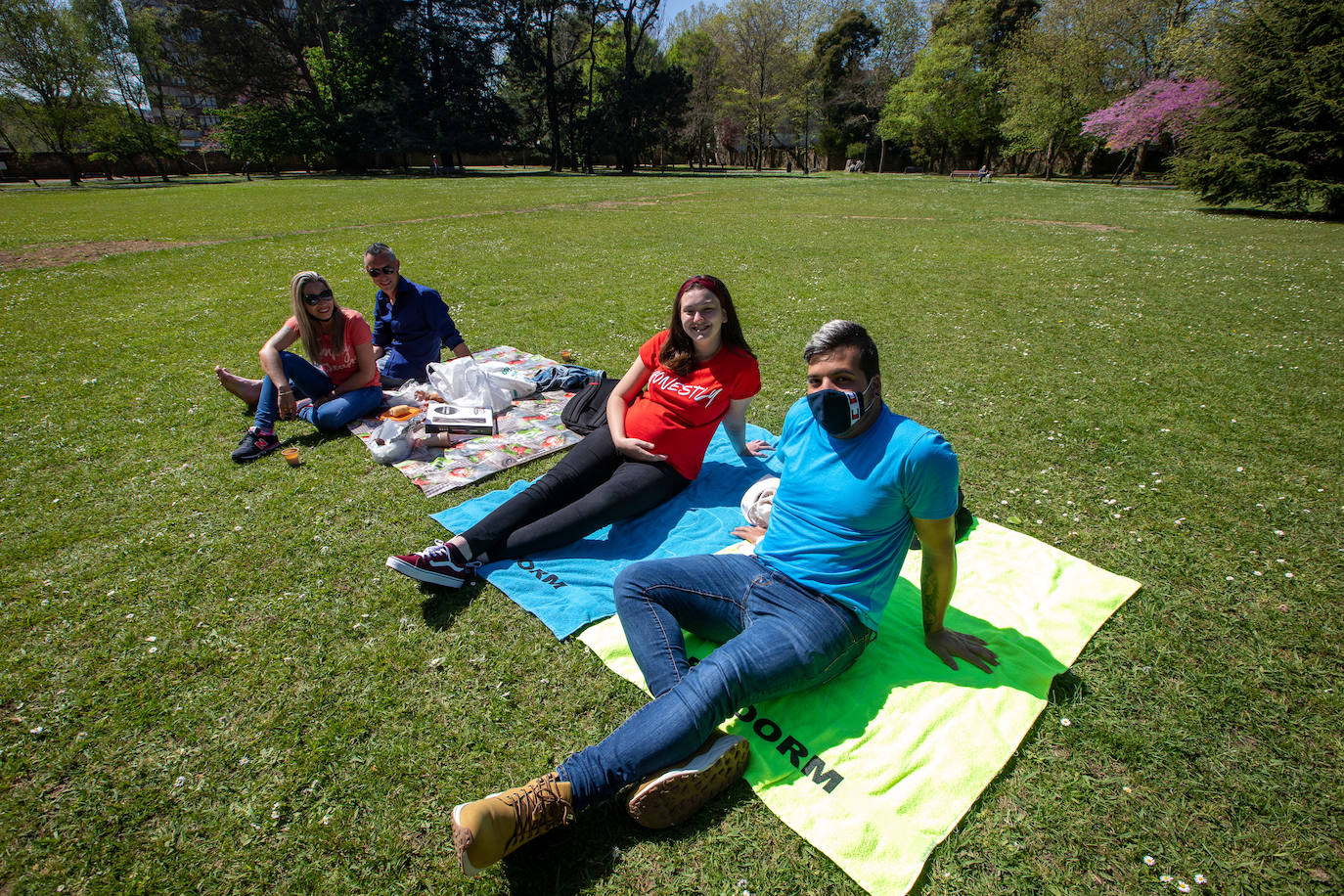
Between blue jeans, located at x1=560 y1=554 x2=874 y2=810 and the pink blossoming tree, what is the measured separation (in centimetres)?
3777

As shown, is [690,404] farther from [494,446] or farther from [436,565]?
[494,446]

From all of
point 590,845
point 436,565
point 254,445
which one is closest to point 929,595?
point 590,845

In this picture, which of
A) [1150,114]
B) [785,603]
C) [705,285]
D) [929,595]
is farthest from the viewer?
[1150,114]

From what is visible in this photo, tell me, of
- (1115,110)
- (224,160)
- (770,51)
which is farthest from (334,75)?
(1115,110)

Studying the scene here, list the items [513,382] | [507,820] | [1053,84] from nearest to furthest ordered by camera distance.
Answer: [507,820] → [513,382] → [1053,84]

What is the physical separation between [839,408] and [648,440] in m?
1.92

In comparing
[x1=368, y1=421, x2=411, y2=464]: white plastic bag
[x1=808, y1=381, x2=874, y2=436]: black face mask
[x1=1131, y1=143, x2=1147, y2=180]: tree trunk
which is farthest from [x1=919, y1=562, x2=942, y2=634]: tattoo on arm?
[x1=1131, y1=143, x2=1147, y2=180]: tree trunk

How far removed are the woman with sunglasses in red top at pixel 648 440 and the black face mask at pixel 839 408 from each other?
5.02ft

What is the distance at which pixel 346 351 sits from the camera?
610 cm

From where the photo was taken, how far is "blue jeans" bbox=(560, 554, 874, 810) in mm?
2465

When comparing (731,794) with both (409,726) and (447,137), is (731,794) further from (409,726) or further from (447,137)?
(447,137)

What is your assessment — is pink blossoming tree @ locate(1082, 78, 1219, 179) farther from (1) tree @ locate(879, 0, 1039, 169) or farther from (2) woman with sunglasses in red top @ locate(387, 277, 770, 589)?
(2) woman with sunglasses in red top @ locate(387, 277, 770, 589)

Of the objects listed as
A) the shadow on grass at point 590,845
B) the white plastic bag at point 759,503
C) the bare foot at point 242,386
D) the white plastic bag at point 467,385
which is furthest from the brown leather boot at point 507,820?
the bare foot at point 242,386

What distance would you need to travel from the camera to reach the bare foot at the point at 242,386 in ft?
20.4
